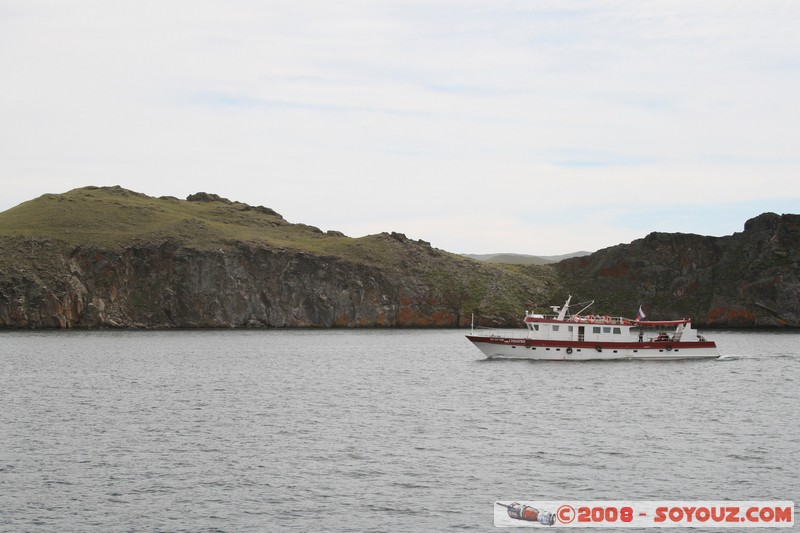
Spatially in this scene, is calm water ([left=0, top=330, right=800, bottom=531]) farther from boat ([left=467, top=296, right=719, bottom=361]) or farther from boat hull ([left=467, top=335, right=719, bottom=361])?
boat ([left=467, top=296, right=719, bottom=361])

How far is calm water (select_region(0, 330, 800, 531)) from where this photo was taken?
42.6m

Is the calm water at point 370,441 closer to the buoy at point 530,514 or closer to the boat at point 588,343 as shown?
the buoy at point 530,514

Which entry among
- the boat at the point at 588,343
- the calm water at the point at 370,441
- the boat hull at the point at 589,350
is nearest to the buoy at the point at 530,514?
the calm water at the point at 370,441

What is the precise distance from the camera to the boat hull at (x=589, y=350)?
11225 cm

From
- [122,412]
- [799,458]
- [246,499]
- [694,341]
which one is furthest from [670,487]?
[694,341]

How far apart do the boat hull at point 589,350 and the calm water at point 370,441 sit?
8.86ft

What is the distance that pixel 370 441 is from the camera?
192 ft

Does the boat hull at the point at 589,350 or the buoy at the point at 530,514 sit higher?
the boat hull at the point at 589,350

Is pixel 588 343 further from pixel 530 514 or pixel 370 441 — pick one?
pixel 530 514

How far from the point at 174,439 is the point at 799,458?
39.4 meters

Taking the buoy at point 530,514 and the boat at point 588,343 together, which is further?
the boat at point 588,343

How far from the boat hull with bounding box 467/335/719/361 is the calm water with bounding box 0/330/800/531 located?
8.86ft

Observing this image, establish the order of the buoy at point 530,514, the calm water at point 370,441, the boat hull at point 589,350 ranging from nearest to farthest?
the buoy at point 530,514 < the calm water at point 370,441 < the boat hull at point 589,350

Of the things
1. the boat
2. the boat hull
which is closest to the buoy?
the boat
